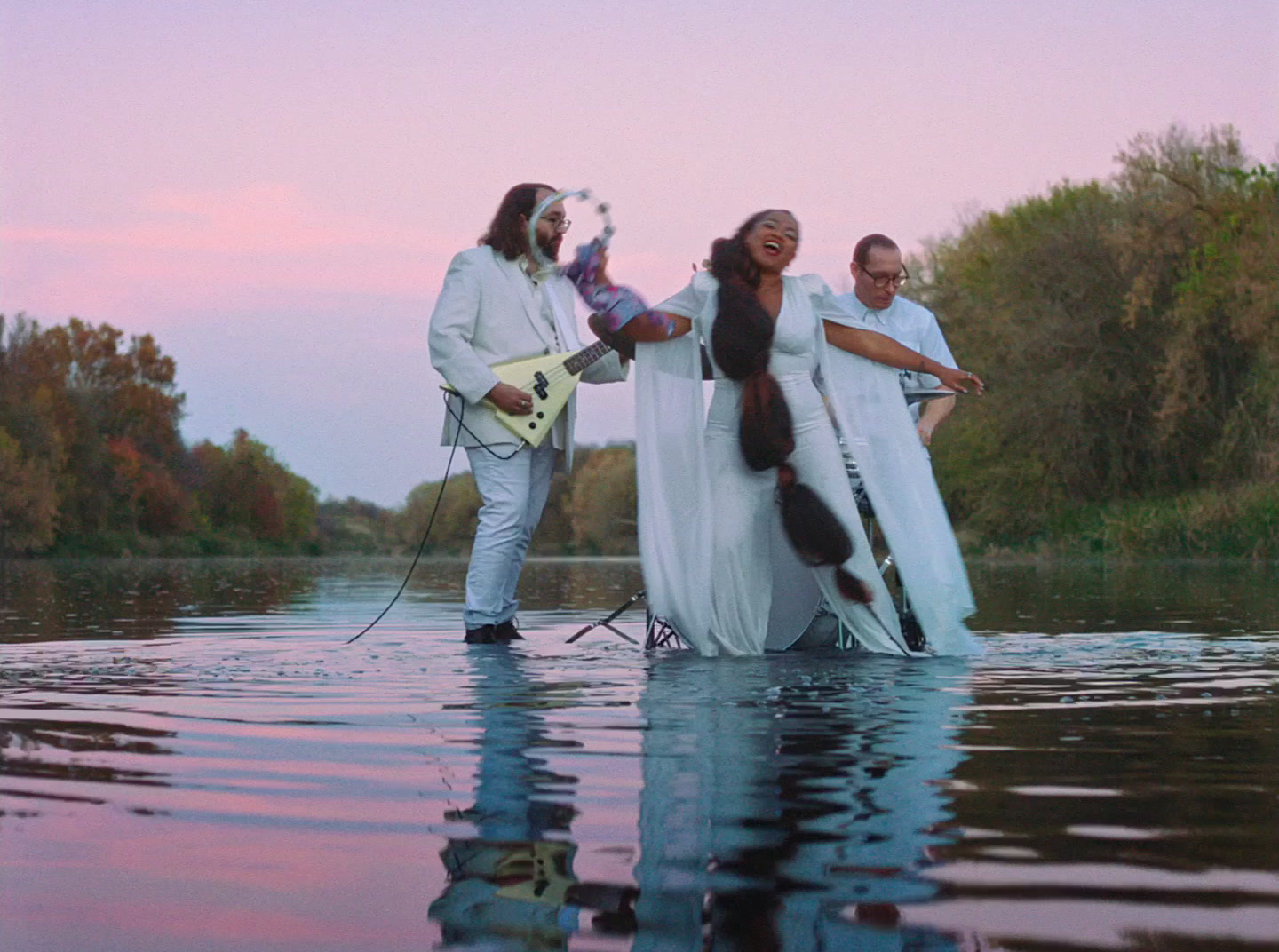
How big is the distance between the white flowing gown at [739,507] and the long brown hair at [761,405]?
0.23ft

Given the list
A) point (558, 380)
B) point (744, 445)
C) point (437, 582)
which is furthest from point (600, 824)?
point (437, 582)

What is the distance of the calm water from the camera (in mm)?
2480

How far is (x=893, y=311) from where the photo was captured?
847cm

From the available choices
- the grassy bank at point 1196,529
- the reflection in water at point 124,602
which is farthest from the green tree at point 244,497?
the reflection in water at point 124,602

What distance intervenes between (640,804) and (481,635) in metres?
5.16

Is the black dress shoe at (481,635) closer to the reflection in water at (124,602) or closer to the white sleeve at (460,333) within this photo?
the white sleeve at (460,333)

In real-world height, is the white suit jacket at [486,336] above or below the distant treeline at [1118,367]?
below

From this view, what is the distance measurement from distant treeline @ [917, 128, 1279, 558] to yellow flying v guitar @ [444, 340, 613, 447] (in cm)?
2330

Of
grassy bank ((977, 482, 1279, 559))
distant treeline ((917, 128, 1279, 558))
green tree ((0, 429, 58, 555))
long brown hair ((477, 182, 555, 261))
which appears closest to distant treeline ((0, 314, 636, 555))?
green tree ((0, 429, 58, 555))

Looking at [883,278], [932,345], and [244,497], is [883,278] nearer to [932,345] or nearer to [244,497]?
[932,345]

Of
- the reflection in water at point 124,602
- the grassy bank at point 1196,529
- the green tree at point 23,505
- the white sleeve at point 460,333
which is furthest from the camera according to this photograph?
the green tree at point 23,505

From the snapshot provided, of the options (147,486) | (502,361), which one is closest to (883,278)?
(502,361)

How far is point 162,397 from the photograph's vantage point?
65688 mm

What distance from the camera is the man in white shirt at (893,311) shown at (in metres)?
8.30
